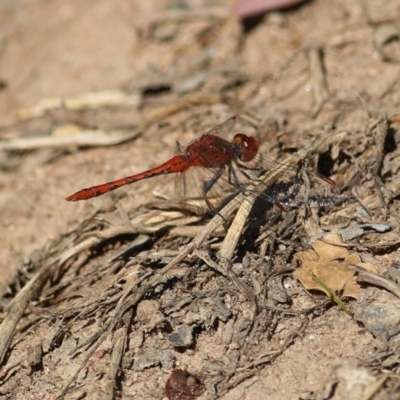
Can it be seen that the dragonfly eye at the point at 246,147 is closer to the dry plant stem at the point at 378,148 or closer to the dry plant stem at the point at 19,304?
the dry plant stem at the point at 378,148

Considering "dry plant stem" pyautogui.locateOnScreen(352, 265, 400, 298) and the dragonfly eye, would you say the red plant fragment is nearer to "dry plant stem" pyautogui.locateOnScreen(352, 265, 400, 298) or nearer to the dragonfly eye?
"dry plant stem" pyautogui.locateOnScreen(352, 265, 400, 298)

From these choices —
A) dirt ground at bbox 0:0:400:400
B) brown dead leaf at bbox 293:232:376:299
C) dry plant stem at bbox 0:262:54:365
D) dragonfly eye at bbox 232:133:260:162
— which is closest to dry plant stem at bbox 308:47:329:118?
dirt ground at bbox 0:0:400:400

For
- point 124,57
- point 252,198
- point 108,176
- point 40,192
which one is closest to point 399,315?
point 252,198

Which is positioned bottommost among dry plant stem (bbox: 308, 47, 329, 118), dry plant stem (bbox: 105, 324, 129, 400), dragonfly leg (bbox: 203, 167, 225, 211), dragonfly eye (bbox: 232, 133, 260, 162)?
dry plant stem (bbox: 308, 47, 329, 118)

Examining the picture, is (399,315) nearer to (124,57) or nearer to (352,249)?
(352,249)

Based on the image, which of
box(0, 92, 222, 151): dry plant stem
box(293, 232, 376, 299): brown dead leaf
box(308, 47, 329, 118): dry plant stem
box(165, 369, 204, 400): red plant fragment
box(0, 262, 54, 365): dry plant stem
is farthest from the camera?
box(0, 92, 222, 151): dry plant stem

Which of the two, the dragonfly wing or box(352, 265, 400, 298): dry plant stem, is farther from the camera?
the dragonfly wing

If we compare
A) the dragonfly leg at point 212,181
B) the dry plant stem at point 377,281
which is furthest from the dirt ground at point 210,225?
the dragonfly leg at point 212,181
